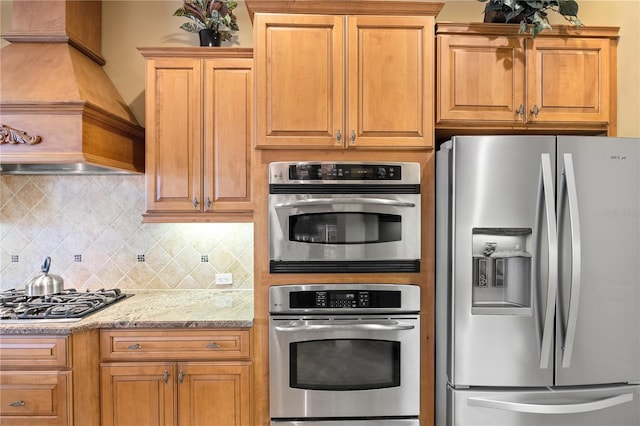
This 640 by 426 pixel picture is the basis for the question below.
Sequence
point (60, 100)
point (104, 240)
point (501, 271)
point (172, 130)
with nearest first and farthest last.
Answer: point (501, 271)
point (60, 100)
point (172, 130)
point (104, 240)

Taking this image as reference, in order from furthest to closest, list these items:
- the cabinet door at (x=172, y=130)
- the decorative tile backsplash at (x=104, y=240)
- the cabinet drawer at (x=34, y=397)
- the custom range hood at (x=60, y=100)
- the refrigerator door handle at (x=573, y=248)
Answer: the decorative tile backsplash at (x=104, y=240)
the cabinet door at (x=172, y=130)
the custom range hood at (x=60, y=100)
the cabinet drawer at (x=34, y=397)
the refrigerator door handle at (x=573, y=248)

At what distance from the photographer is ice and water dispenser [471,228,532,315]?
5.57 ft

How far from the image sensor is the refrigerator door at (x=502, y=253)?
1673 mm

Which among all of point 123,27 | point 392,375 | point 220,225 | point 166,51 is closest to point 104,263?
point 220,225

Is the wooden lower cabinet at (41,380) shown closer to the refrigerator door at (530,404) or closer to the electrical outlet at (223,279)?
the electrical outlet at (223,279)

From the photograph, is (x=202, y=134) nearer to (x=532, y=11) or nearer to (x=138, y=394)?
(x=138, y=394)

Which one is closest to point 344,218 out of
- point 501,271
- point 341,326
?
point 341,326

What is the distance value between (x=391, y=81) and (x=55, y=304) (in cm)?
220

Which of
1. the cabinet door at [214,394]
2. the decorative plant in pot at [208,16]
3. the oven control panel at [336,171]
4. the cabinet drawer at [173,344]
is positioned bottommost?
the cabinet door at [214,394]

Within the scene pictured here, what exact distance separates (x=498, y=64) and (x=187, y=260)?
2.25 metres

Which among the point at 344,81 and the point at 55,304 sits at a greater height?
the point at 344,81

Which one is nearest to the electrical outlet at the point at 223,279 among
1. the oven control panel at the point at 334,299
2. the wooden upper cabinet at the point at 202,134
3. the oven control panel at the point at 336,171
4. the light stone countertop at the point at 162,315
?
the light stone countertop at the point at 162,315

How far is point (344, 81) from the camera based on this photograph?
1.83 meters

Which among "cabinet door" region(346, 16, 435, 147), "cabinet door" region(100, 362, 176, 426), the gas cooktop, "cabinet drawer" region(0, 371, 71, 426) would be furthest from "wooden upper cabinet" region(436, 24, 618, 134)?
"cabinet drawer" region(0, 371, 71, 426)
